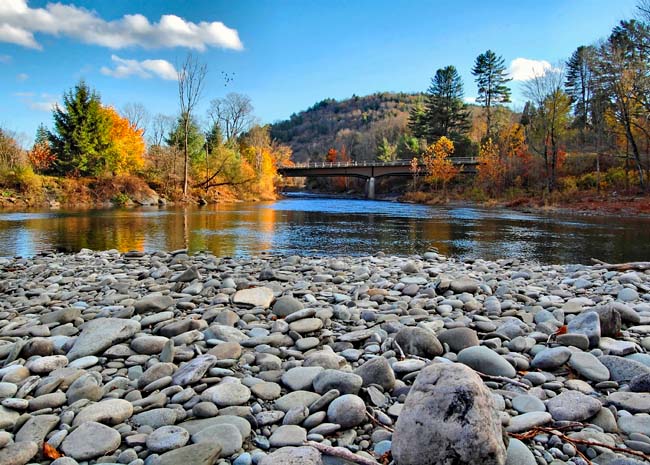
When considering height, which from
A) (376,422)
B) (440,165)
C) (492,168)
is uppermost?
(440,165)

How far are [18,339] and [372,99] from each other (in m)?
191

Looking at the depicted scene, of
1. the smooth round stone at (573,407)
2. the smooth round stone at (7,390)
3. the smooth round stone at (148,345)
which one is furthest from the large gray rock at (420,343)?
the smooth round stone at (7,390)

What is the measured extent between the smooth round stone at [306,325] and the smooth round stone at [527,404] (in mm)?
1913

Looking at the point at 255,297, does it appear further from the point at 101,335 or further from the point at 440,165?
the point at 440,165

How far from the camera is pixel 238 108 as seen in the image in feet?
165

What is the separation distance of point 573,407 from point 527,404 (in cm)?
25

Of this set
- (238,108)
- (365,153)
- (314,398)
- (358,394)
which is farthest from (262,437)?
(365,153)

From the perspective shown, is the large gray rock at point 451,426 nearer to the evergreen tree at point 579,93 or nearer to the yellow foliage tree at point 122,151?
the yellow foliage tree at point 122,151

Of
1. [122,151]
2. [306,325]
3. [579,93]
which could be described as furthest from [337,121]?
[306,325]

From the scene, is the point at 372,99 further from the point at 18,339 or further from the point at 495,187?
the point at 18,339

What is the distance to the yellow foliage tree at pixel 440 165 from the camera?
47188 mm

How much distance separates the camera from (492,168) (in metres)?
42.4

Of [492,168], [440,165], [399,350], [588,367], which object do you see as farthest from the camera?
[440,165]

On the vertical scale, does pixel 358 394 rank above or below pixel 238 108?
below
